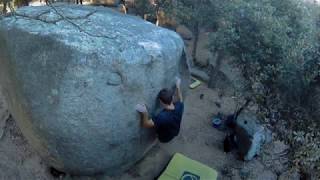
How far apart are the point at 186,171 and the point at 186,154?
1334 millimetres

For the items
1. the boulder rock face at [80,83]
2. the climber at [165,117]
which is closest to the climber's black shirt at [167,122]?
the climber at [165,117]

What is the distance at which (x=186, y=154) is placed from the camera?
34.6 ft

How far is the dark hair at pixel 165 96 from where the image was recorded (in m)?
8.53

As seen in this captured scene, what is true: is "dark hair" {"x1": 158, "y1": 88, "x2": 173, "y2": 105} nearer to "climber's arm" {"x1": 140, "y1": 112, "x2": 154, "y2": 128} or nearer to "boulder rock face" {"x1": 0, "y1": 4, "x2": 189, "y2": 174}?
"boulder rock face" {"x1": 0, "y1": 4, "x2": 189, "y2": 174}

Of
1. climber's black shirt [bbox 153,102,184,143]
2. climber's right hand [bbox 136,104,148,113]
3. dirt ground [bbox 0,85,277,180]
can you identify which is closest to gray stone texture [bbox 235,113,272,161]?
dirt ground [bbox 0,85,277,180]

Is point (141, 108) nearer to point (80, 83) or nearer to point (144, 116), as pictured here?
point (144, 116)

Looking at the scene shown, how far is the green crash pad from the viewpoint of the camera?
9.11 metres

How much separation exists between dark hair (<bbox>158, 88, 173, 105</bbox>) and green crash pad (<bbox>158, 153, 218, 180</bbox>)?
1.65 metres

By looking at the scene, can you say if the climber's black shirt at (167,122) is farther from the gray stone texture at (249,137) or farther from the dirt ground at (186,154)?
the gray stone texture at (249,137)

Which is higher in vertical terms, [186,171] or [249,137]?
[249,137]

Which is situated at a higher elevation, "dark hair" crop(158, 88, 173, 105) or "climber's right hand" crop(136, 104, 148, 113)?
"dark hair" crop(158, 88, 173, 105)

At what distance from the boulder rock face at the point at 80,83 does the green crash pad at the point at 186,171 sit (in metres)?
0.92

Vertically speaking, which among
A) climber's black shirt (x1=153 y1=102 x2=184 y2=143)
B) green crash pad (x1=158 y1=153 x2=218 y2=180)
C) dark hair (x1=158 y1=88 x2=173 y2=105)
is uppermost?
dark hair (x1=158 y1=88 x2=173 y2=105)

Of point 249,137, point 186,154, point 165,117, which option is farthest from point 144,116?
point 249,137
